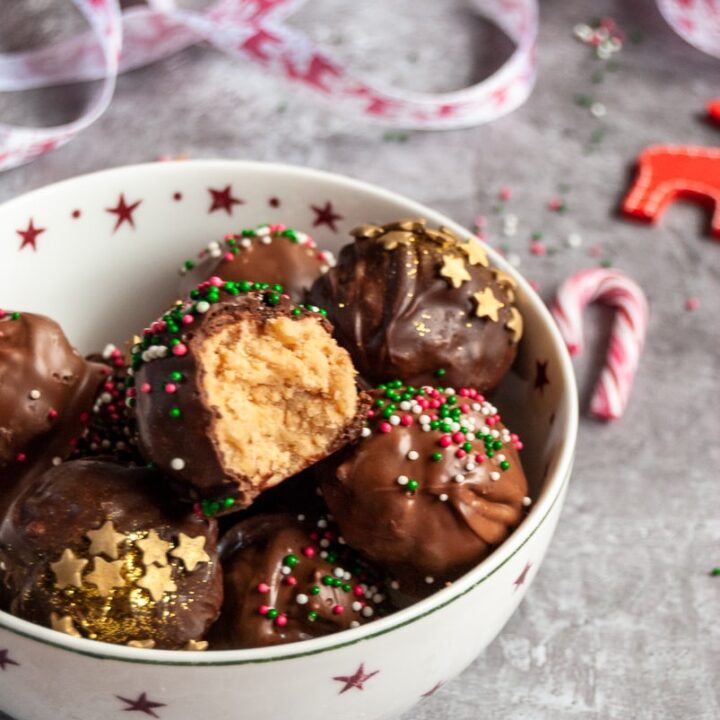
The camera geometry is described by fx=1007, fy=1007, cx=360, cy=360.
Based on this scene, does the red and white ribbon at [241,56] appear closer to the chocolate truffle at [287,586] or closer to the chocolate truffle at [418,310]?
the chocolate truffle at [418,310]

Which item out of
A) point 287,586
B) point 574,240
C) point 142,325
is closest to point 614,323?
point 574,240

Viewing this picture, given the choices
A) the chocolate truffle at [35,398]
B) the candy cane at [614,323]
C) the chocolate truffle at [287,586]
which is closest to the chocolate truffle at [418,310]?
the chocolate truffle at [287,586]

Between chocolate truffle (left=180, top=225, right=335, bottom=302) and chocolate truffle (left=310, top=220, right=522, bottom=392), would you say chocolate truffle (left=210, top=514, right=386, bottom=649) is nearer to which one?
chocolate truffle (left=310, top=220, right=522, bottom=392)

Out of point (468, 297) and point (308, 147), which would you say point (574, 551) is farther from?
point (308, 147)

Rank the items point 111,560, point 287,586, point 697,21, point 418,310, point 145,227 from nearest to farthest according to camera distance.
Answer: point 111,560, point 287,586, point 418,310, point 145,227, point 697,21

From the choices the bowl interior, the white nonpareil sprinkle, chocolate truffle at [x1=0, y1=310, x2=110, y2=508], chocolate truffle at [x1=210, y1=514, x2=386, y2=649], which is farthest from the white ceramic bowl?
the white nonpareil sprinkle

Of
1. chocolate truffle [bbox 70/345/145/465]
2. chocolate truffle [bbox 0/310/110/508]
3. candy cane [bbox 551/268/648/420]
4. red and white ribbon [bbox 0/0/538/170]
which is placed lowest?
candy cane [bbox 551/268/648/420]

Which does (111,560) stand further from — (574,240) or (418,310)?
(574,240)
